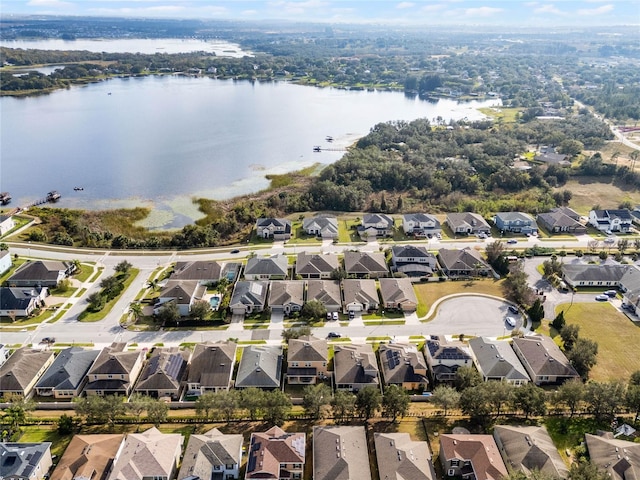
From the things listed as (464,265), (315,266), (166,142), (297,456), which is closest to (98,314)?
(315,266)

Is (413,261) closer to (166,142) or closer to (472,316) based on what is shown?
(472,316)

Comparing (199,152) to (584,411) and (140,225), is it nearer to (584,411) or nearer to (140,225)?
(140,225)

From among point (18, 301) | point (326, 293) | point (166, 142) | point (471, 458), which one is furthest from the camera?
point (166, 142)

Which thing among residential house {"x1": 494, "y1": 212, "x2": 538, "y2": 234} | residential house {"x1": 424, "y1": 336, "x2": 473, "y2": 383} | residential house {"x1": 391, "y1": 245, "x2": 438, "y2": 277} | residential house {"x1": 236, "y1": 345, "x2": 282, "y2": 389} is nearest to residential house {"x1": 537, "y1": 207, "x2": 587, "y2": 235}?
residential house {"x1": 494, "y1": 212, "x2": 538, "y2": 234}

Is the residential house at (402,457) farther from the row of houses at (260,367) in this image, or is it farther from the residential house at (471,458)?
the row of houses at (260,367)

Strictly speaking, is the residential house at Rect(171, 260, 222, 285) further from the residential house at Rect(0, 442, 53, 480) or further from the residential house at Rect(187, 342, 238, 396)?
the residential house at Rect(0, 442, 53, 480)

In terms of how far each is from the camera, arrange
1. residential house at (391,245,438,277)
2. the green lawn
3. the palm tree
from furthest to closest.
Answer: residential house at (391,245,438,277)
the green lawn
the palm tree

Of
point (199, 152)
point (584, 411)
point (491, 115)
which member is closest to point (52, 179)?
point (199, 152)
